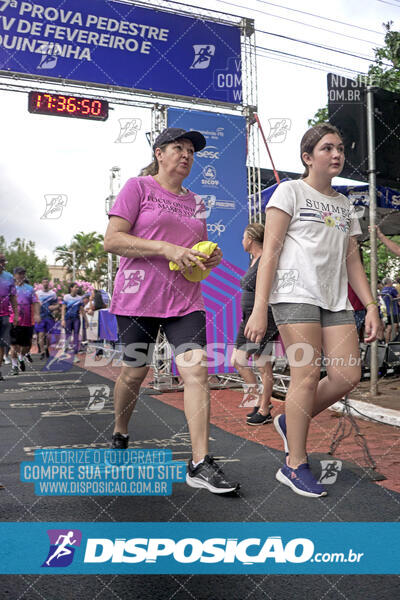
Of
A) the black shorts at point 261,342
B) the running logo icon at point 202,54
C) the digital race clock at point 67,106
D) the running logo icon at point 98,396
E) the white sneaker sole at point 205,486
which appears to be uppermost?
the running logo icon at point 202,54

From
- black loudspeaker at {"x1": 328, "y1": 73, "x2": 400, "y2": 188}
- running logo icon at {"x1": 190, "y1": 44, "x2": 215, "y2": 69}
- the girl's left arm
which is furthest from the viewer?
running logo icon at {"x1": 190, "y1": 44, "x2": 215, "y2": 69}

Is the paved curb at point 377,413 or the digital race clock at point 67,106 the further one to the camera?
the digital race clock at point 67,106

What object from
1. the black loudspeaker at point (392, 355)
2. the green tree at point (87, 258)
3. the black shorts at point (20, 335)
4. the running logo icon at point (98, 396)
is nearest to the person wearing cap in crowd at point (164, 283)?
the running logo icon at point (98, 396)

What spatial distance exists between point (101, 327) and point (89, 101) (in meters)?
7.97

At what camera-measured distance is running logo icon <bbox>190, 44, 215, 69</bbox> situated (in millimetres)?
7953

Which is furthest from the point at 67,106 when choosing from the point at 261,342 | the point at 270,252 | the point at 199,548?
the point at 199,548

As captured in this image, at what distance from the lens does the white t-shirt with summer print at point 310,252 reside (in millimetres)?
2947

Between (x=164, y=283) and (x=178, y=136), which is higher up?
(x=178, y=136)

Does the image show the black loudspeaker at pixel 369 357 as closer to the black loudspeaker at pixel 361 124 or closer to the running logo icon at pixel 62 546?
the black loudspeaker at pixel 361 124

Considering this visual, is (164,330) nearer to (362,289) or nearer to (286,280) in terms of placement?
(286,280)

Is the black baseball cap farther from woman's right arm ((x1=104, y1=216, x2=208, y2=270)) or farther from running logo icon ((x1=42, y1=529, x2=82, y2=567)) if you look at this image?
running logo icon ((x1=42, y1=529, x2=82, y2=567))

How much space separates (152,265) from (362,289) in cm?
118

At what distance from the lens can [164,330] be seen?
10.9 feet

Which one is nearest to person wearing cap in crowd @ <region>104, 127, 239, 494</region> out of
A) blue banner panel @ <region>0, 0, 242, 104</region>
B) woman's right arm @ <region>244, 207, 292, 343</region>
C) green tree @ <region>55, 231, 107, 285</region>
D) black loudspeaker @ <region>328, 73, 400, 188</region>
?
woman's right arm @ <region>244, 207, 292, 343</region>
